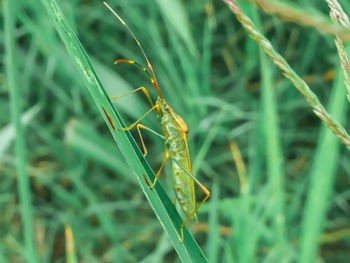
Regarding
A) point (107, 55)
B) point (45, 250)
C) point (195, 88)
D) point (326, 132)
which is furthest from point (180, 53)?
point (45, 250)

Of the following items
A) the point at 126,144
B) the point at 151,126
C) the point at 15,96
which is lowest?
the point at 151,126

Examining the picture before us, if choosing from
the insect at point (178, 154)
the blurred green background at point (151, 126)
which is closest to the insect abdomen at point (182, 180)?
the insect at point (178, 154)

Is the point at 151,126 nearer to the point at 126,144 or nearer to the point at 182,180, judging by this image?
the point at 182,180

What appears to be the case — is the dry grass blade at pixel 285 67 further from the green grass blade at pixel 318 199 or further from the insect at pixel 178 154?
the green grass blade at pixel 318 199

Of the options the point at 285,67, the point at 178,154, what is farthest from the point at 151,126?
the point at 285,67

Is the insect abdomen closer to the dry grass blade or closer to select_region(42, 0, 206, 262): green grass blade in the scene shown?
select_region(42, 0, 206, 262): green grass blade

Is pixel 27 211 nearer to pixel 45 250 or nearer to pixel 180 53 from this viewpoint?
pixel 45 250
